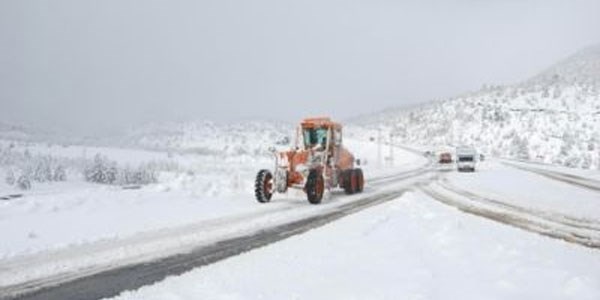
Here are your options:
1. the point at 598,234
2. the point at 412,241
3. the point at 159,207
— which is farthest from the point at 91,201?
the point at 598,234

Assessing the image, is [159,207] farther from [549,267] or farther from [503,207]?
[549,267]

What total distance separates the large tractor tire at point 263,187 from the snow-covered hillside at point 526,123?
5672cm

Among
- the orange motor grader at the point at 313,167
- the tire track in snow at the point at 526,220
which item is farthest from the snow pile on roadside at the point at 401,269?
the orange motor grader at the point at 313,167

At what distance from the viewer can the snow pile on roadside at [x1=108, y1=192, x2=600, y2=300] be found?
7.10 m

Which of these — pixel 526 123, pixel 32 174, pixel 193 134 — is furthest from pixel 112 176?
pixel 193 134

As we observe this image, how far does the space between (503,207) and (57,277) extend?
13662 mm

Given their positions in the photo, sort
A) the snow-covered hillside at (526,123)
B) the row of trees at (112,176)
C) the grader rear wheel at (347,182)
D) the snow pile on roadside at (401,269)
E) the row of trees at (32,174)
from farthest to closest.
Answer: the snow-covered hillside at (526,123), the row of trees at (112,176), the row of trees at (32,174), the grader rear wheel at (347,182), the snow pile on roadside at (401,269)

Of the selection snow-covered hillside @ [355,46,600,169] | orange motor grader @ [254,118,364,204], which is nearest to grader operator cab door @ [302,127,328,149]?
orange motor grader @ [254,118,364,204]

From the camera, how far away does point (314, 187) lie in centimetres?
1888

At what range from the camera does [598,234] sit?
41.5ft

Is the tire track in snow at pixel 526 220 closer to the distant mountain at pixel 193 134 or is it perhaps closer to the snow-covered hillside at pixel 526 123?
the snow-covered hillside at pixel 526 123

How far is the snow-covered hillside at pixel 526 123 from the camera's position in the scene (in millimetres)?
85688

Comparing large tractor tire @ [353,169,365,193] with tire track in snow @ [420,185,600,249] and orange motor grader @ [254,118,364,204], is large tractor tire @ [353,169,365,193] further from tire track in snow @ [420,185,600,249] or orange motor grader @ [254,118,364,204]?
tire track in snow @ [420,185,600,249]

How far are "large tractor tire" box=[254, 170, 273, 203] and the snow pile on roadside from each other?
7.12m
